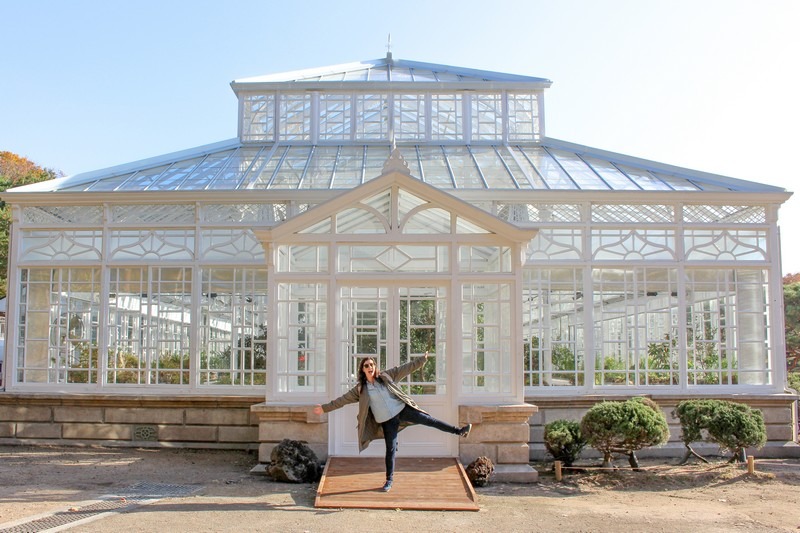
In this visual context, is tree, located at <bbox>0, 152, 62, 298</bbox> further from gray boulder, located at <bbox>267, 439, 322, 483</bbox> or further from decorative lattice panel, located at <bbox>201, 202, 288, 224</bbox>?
gray boulder, located at <bbox>267, 439, 322, 483</bbox>

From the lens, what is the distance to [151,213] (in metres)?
13.0

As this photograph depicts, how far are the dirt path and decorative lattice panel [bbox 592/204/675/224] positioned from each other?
4143 mm

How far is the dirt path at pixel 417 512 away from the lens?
7.46 meters

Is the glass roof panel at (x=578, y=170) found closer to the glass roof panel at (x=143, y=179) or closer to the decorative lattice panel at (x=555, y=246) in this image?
the decorative lattice panel at (x=555, y=246)

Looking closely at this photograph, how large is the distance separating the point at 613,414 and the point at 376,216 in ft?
13.9

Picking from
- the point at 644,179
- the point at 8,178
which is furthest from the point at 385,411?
the point at 8,178

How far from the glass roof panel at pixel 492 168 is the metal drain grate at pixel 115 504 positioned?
7.24 m

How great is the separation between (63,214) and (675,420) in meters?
11.2

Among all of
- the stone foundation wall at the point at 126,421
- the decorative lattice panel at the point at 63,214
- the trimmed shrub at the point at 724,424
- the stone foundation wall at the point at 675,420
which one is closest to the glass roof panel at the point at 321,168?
the decorative lattice panel at the point at 63,214

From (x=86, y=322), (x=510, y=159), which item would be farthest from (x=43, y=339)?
(x=510, y=159)

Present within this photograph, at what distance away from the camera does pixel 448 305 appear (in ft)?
33.3

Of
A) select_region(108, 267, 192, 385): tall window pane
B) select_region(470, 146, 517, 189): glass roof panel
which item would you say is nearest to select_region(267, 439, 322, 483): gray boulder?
select_region(108, 267, 192, 385): tall window pane

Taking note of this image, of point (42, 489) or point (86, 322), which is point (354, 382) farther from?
point (86, 322)

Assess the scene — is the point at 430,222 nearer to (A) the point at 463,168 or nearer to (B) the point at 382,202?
(B) the point at 382,202
